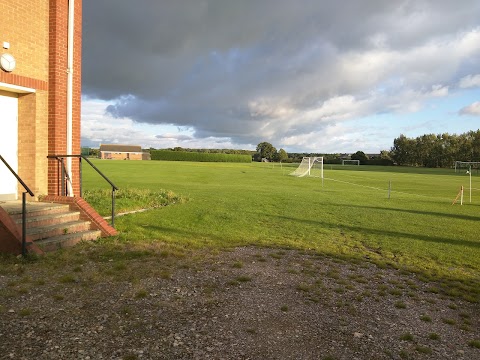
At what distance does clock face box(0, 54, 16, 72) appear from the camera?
8.23m

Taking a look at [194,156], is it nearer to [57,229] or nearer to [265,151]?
[265,151]

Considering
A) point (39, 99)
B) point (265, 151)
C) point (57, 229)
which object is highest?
point (265, 151)

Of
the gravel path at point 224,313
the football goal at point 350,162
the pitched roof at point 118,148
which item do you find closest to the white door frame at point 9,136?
the gravel path at point 224,313

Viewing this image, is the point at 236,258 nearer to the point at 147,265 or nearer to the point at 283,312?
the point at 147,265

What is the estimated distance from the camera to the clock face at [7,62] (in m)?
8.23

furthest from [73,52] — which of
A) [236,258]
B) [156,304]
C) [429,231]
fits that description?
[429,231]

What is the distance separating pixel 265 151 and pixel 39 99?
129279mm

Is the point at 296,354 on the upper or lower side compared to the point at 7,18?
lower

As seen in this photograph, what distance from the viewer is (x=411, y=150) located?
362 feet

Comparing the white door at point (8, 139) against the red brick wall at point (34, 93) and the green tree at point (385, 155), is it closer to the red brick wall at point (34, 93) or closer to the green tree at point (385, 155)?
the red brick wall at point (34, 93)

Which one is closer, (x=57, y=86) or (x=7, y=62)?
(x=7, y=62)

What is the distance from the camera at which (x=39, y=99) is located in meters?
9.34

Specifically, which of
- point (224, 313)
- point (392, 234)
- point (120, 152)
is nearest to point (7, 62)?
point (224, 313)

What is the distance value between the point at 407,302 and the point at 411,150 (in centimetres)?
11622
